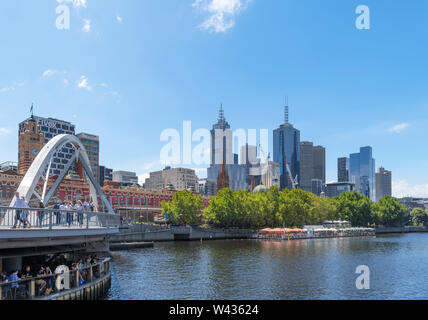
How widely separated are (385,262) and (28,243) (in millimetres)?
51191

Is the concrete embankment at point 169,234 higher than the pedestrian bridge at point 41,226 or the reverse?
the reverse

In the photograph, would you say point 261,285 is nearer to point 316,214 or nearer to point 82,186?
point 82,186

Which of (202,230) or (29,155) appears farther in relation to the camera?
(29,155)

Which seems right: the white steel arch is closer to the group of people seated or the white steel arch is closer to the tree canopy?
the group of people seated

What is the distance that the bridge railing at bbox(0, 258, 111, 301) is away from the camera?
2353 cm

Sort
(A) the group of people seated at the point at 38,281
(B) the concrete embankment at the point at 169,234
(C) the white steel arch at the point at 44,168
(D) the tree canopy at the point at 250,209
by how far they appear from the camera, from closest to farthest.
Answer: (A) the group of people seated at the point at 38,281 → (C) the white steel arch at the point at 44,168 → (B) the concrete embankment at the point at 169,234 → (D) the tree canopy at the point at 250,209

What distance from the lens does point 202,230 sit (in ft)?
374

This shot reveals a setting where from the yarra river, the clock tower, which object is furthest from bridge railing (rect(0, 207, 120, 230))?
the clock tower

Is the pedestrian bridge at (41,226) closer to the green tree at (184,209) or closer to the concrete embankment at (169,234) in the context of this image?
the concrete embankment at (169,234)

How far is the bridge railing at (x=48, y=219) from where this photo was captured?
26.6 metres

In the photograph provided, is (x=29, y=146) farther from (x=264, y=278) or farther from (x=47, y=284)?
(x=47, y=284)

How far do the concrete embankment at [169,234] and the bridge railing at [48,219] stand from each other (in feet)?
155

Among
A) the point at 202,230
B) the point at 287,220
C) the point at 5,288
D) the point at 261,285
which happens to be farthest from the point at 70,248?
the point at 287,220

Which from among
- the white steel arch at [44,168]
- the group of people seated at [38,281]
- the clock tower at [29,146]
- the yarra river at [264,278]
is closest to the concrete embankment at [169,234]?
the yarra river at [264,278]
